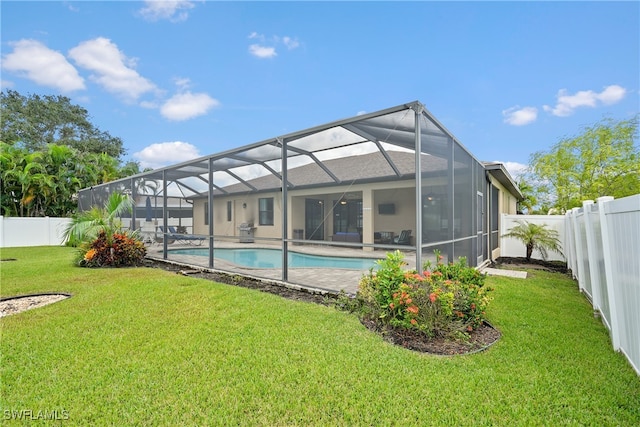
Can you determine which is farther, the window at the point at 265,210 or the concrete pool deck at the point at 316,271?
the window at the point at 265,210

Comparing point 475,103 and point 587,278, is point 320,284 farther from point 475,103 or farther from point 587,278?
point 475,103

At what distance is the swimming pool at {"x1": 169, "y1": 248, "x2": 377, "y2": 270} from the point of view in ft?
21.7

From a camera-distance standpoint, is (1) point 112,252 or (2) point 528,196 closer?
(1) point 112,252

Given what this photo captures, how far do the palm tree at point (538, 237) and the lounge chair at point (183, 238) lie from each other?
30.8 feet

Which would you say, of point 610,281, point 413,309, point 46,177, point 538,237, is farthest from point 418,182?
point 46,177

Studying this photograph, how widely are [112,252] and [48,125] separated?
21.3m

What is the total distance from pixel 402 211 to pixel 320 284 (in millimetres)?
4699

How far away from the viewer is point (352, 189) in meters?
8.23

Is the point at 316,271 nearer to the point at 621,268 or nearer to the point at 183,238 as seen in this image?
the point at 183,238

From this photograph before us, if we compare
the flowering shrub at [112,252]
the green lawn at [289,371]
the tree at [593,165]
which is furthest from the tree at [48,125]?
the tree at [593,165]

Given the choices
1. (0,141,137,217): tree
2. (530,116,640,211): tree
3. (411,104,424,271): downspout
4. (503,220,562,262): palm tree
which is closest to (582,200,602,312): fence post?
(411,104,424,271): downspout

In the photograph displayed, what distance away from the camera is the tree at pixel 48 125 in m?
21.4

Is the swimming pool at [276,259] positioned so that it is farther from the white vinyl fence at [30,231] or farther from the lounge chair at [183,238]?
the white vinyl fence at [30,231]

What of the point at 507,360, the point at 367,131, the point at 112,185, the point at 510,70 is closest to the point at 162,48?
the point at 112,185
